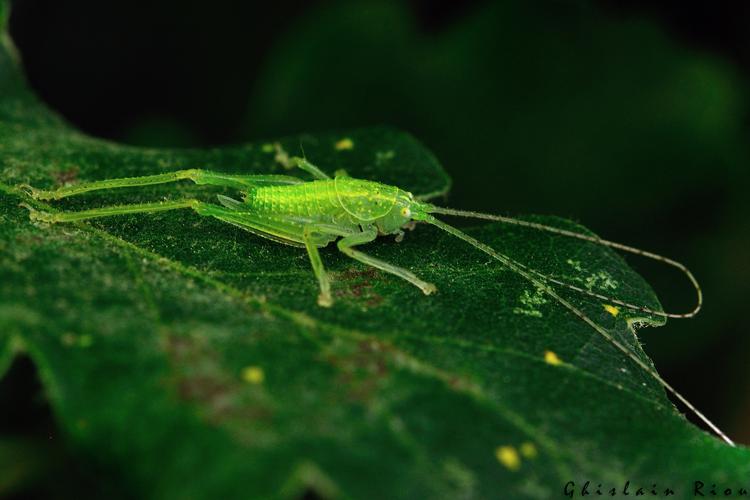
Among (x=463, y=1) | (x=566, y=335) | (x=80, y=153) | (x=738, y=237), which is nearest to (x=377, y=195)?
(x=566, y=335)

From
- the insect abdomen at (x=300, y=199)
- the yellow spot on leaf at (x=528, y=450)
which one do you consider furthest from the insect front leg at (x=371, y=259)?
the yellow spot on leaf at (x=528, y=450)

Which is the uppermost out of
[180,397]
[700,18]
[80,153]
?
[700,18]

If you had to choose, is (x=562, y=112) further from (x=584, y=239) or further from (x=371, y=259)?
(x=371, y=259)

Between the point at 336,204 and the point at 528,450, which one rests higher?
the point at 528,450

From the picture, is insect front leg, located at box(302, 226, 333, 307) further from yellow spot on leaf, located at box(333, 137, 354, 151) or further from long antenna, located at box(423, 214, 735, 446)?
yellow spot on leaf, located at box(333, 137, 354, 151)

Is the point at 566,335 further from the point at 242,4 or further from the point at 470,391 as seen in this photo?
the point at 242,4

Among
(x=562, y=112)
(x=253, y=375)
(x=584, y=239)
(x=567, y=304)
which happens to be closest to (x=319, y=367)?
(x=253, y=375)
